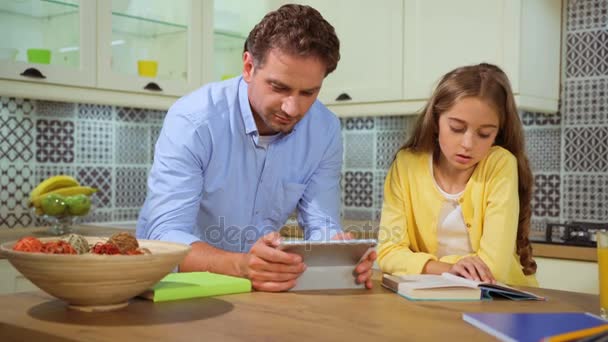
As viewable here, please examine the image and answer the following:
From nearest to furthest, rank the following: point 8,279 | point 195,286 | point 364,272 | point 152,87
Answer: point 195,286, point 364,272, point 8,279, point 152,87

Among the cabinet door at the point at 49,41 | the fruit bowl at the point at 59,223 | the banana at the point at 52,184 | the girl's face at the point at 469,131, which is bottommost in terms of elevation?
the fruit bowl at the point at 59,223

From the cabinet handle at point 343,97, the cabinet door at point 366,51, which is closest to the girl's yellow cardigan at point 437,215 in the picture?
the cabinet door at point 366,51

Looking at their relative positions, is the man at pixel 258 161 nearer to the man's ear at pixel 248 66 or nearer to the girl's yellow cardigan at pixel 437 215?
the man's ear at pixel 248 66

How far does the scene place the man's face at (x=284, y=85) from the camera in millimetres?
1739

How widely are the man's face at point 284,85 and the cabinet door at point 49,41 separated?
1298mm

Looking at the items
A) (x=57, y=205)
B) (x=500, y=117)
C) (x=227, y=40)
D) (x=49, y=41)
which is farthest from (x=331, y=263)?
(x=227, y=40)

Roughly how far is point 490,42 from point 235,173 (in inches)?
58.4

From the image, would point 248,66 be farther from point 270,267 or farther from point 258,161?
point 270,267

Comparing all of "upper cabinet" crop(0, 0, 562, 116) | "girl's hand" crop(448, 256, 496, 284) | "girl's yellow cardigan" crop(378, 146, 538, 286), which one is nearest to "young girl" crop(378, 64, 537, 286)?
"girl's yellow cardigan" crop(378, 146, 538, 286)

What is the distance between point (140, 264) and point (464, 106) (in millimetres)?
1124

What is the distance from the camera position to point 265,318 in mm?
1191

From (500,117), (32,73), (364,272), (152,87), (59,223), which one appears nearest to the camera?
(364,272)

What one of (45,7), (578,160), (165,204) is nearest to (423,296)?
(165,204)

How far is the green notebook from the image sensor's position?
1.34m
